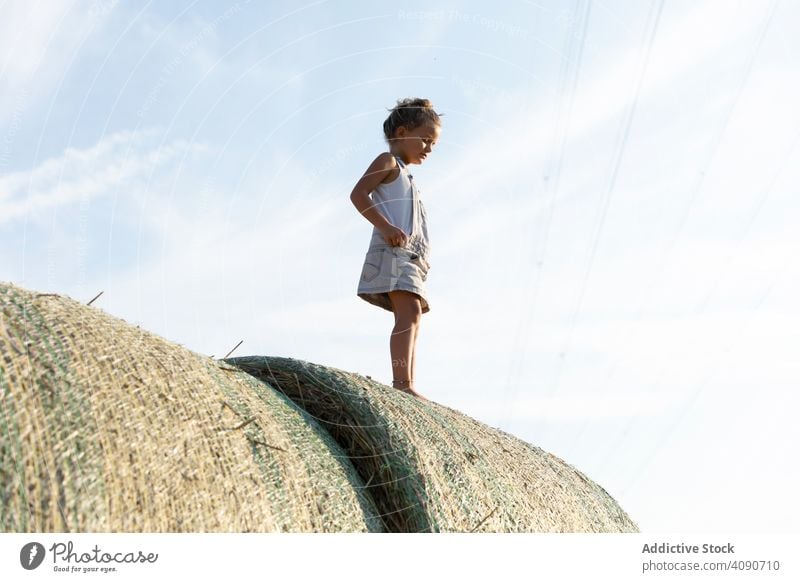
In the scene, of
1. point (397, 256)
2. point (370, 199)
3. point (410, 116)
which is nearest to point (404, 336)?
point (397, 256)

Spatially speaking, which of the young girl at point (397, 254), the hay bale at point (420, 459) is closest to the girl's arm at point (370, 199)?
the young girl at point (397, 254)

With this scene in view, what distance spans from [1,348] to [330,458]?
1.10 metres

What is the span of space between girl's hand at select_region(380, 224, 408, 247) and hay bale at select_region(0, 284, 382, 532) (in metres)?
1.24

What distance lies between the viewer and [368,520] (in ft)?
8.79

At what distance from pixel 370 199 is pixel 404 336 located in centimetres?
58

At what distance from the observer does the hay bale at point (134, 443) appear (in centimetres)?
180

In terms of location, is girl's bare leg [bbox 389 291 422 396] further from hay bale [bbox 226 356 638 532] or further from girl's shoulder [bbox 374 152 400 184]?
girl's shoulder [bbox 374 152 400 184]

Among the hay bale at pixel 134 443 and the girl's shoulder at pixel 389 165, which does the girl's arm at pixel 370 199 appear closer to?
the girl's shoulder at pixel 389 165

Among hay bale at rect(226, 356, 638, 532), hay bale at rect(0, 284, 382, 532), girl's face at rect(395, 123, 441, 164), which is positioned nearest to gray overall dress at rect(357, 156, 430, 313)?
girl's face at rect(395, 123, 441, 164)

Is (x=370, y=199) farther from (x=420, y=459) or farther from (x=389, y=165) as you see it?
(x=420, y=459)

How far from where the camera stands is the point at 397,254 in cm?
383

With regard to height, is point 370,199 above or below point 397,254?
above

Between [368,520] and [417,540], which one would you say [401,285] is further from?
[417,540]

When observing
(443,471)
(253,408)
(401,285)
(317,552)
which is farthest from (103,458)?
(401,285)
